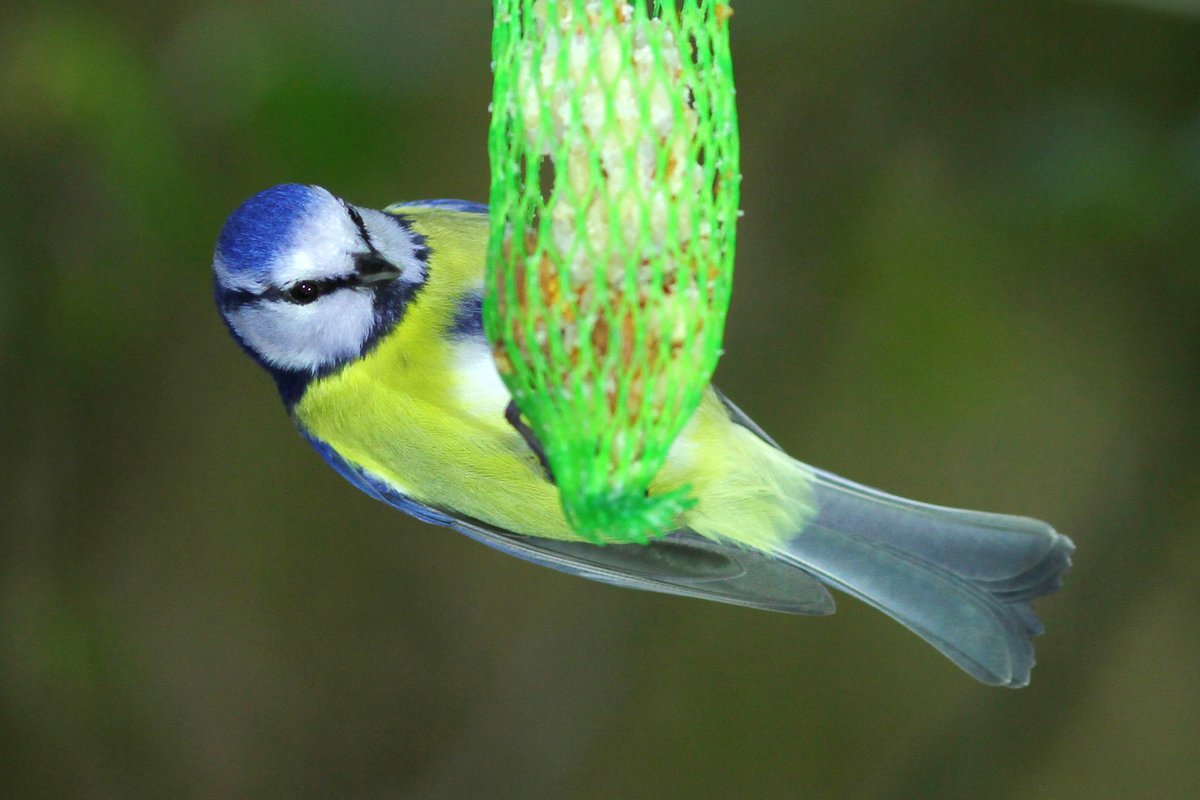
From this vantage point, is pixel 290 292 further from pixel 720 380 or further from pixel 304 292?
pixel 720 380

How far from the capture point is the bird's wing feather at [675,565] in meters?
1.94

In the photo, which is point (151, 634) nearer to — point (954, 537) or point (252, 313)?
point (252, 313)

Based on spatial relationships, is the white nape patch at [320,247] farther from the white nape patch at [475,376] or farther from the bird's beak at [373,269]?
the white nape patch at [475,376]

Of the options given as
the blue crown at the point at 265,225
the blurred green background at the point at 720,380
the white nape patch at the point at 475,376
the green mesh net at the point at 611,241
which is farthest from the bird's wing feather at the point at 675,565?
the blurred green background at the point at 720,380

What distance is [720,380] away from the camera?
3.24 meters

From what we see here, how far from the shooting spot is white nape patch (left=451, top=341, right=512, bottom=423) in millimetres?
1842

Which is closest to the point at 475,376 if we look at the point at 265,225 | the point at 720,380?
the point at 265,225

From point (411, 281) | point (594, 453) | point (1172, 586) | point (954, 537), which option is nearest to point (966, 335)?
point (1172, 586)

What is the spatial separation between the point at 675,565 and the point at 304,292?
75 cm

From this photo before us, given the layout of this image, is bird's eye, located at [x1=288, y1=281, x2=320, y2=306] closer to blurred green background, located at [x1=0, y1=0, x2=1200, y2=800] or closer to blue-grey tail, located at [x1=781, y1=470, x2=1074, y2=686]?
blurred green background, located at [x1=0, y1=0, x2=1200, y2=800]

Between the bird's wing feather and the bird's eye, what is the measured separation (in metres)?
0.30

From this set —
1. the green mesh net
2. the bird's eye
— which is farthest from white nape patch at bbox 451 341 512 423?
the green mesh net

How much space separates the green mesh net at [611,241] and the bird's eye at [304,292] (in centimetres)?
45

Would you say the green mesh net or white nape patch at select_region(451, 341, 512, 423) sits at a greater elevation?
the green mesh net
